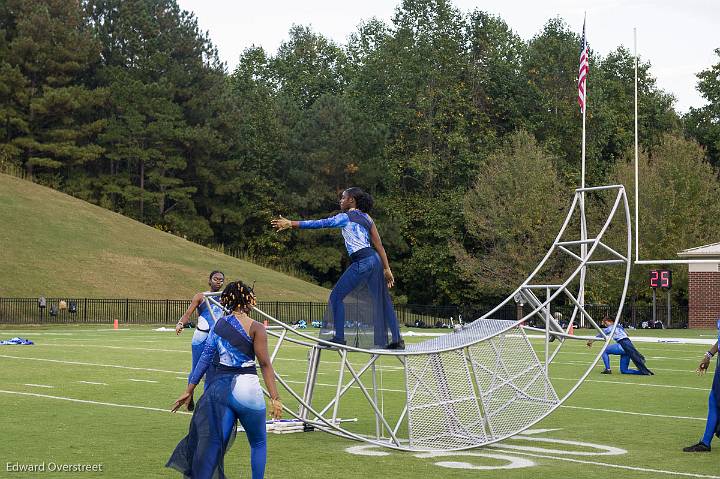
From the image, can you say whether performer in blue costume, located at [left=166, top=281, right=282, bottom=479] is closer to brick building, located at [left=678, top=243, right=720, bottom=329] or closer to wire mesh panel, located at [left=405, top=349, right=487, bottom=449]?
wire mesh panel, located at [left=405, top=349, right=487, bottom=449]

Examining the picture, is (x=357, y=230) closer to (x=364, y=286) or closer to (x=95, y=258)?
(x=364, y=286)

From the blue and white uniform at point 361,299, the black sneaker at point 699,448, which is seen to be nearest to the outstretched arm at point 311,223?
the blue and white uniform at point 361,299

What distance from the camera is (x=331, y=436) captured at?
549 inches

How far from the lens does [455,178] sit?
78562 mm

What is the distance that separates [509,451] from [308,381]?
2716mm

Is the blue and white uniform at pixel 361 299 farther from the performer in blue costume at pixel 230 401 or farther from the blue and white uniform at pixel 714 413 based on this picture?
the performer in blue costume at pixel 230 401

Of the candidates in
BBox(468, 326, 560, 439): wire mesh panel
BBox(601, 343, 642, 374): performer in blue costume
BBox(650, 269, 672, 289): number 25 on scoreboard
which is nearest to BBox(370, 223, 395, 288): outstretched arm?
BBox(468, 326, 560, 439): wire mesh panel

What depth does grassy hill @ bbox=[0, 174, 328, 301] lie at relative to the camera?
190 ft

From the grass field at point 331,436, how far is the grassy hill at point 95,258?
33.8 metres

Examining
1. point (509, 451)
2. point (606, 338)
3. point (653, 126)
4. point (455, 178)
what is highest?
point (653, 126)

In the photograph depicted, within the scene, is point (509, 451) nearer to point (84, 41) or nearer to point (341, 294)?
point (341, 294)

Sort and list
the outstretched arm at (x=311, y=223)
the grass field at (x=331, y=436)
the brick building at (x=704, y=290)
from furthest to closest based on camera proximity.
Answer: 1. the brick building at (x=704, y=290)
2. the outstretched arm at (x=311, y=223)
3. the grass field at (x=331, y=436)

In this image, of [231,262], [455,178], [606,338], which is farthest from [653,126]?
[606,338]

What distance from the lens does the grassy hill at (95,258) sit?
5806 cm
